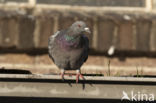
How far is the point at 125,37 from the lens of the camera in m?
7.01

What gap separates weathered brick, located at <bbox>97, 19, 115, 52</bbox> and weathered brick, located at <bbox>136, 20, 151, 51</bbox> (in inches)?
14.5

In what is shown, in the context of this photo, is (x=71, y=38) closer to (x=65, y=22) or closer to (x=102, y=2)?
(x=65, y=22)

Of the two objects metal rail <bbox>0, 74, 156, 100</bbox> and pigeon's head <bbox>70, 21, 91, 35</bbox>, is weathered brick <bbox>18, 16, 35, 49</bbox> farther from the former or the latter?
metal rail <bbox>0, 74, 156, 100</bbox>

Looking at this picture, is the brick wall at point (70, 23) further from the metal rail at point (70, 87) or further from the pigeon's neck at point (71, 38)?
the metal rail at point (70, 87)

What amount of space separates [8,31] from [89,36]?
104 centimetres

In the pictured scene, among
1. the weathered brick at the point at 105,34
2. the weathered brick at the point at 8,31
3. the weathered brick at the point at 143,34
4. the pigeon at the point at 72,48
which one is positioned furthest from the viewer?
the weathered brick at the point at 143,34

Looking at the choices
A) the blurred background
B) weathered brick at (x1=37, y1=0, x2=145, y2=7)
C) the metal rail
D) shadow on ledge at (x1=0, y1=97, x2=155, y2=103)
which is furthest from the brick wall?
the metal rail

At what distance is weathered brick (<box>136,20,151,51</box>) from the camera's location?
23.1 ft

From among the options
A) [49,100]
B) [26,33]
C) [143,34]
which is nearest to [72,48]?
[49,100]

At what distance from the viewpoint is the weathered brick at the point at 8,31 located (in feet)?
22.3

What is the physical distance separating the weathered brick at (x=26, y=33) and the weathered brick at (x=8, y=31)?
→ 6 cm

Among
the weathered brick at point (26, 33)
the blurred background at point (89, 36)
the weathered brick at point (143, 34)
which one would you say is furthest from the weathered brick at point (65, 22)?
the weathered brick at point (143, 34)

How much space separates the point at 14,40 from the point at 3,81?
3.05 m

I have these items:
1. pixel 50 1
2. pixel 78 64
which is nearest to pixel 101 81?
pixel 78 64
